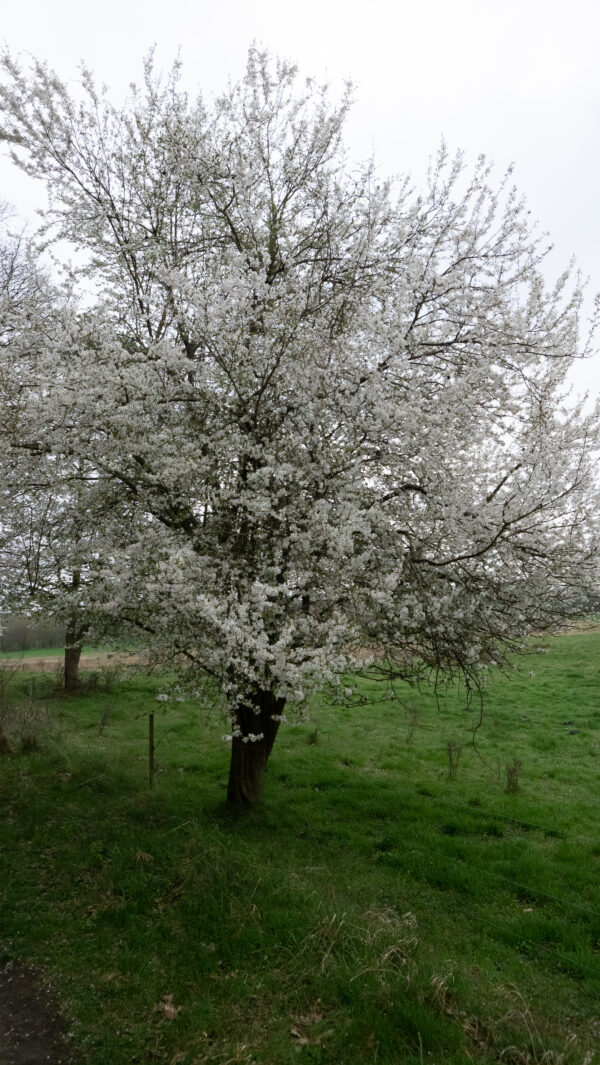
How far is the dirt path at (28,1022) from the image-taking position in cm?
514

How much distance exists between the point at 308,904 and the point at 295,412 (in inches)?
228

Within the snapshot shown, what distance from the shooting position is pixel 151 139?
10.3 metres

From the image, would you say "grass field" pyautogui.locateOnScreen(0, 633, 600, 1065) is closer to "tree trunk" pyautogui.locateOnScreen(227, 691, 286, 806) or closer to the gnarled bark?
"tree trunk" pyautogui.locateOnScreen(227, 691, 286, 806)

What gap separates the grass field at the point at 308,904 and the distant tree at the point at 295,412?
172cm

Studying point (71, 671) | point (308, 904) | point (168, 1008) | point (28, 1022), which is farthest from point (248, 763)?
point (71, 671)

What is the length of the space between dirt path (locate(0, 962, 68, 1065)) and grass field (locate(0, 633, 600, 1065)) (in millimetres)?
139

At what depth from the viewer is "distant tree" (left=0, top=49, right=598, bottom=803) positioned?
24.6ft

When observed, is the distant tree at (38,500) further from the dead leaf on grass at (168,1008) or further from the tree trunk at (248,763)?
the dead leaf on grass at (168,1008)

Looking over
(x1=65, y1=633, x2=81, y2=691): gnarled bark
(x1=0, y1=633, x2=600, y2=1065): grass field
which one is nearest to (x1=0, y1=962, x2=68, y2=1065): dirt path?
(x1=0, y1=633, x2=600, y2=1065): grass field

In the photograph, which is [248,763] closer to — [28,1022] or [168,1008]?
[168,1008]

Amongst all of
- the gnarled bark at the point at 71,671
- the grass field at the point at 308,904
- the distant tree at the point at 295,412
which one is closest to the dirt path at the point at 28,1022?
the grass field at the point at 308,904

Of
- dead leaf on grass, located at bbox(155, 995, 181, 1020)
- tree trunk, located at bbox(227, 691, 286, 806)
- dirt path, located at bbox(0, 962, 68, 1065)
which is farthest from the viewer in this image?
tree trunk, located at bbox(227, 691, 286, 806)

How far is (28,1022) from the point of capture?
18.1ft

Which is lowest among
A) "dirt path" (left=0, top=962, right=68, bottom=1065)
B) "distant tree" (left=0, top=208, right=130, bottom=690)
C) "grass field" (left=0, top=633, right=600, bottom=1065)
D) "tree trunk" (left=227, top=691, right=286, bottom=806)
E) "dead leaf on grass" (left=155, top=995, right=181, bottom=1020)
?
"dirt path" (left=0, top=962, right=68, bottom=1065)
